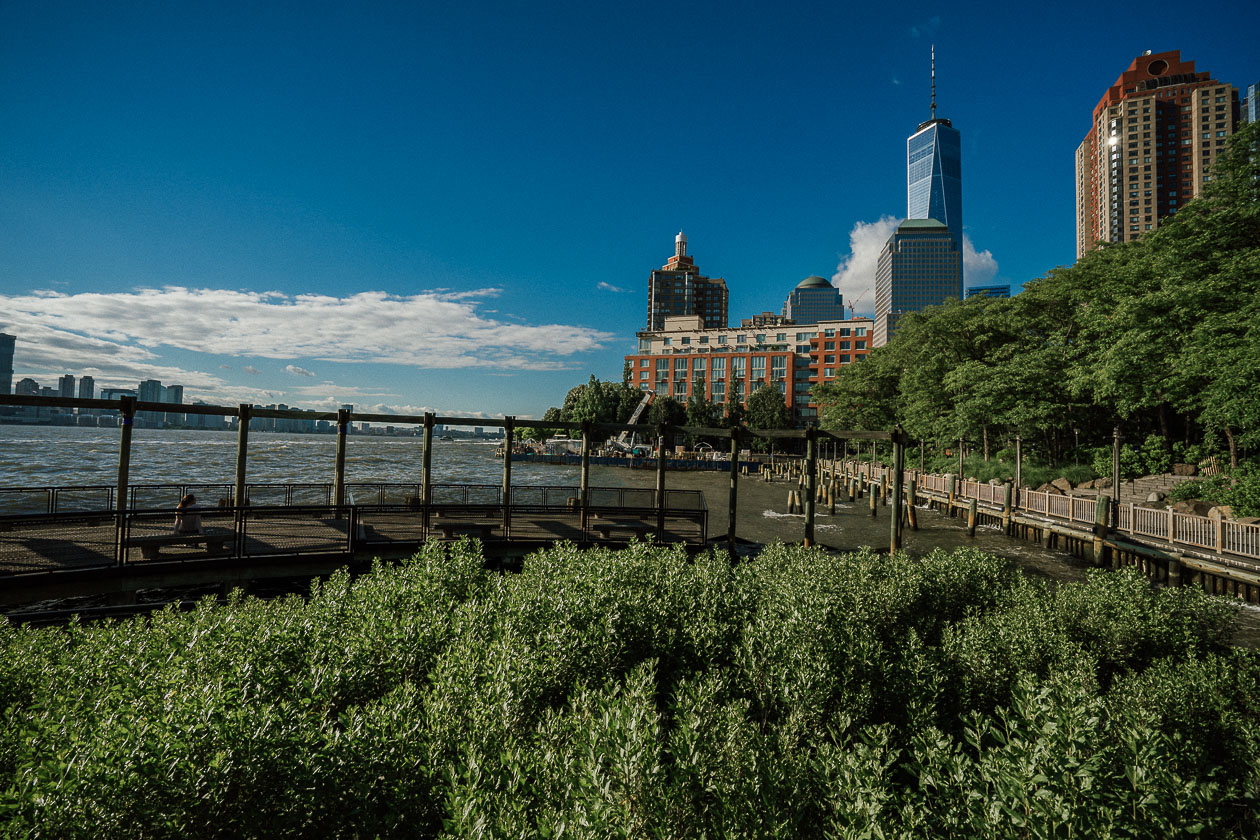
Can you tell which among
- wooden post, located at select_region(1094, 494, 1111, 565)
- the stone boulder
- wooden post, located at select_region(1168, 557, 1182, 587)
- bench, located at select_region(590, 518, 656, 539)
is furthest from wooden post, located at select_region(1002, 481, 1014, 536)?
bench, located at select_region(590, 518, 656, 539)

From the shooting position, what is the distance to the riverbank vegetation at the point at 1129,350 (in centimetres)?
1772

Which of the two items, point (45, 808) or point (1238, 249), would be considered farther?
point (1238, 249)

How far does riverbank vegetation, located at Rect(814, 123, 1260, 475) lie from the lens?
17719 mm

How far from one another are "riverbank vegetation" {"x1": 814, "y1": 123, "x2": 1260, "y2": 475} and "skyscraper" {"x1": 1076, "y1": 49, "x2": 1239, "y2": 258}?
117 m

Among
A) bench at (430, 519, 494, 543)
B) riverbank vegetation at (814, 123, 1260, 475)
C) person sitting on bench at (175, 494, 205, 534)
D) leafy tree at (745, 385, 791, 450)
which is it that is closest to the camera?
person sitting on bench at (175, 494, 205, 534)

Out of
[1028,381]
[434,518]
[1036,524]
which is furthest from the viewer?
[1028,381]

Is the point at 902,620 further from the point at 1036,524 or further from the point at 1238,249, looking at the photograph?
the point at 1238,249

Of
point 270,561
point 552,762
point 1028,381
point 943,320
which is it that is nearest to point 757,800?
point 552,762

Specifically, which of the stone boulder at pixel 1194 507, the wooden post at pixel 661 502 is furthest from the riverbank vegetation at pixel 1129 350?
the wooden post at pixel 661 502

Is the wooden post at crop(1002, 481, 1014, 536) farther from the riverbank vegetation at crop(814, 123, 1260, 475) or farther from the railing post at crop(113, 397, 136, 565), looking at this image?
the railing post at crop(113, 397, 136, 565)

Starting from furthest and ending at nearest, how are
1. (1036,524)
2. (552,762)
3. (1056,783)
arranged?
(1036,524) < (552,762) < (1056,783)

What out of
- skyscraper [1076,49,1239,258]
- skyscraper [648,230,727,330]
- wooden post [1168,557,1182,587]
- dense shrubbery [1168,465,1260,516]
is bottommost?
wooden post [1168,557,1182,587]

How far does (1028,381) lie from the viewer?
28.1 meters

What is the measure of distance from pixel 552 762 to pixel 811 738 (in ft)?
7.80
